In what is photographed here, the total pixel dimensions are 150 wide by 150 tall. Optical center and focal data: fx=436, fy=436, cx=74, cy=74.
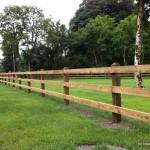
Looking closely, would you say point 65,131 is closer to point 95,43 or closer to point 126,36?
point 126,36

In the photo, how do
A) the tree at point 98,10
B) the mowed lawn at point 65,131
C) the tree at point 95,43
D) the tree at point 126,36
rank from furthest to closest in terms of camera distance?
the tree at point 98,10, the tree at point 95,43, the tree at point 126,36, the mowed lawn at point 65,131

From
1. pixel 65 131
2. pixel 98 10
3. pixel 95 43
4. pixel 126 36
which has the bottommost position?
pixel 65 131

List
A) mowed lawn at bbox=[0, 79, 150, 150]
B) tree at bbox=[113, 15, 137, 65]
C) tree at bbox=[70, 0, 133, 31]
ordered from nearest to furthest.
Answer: mowed lawn at bbox=[0, 79, 150, 150], tree at bbox=[113, 15, 137, 65], tree at bbox=[70, 0, 133, 31]

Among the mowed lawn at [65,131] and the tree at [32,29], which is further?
the tree at [32,29]

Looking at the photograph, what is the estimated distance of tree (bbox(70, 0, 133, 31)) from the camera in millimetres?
73312

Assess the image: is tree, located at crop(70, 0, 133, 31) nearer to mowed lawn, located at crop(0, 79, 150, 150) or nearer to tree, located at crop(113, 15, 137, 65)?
tree, located at crop(113, 15, 137, 65)

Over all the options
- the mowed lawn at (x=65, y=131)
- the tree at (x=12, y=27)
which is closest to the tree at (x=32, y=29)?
the tree at (x=12, y=27)

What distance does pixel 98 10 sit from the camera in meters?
75.6

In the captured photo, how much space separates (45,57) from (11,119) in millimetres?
58242

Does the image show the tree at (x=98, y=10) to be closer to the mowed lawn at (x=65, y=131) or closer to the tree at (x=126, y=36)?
the tree at (x=126, y=36)

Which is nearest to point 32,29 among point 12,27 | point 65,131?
point 12,27

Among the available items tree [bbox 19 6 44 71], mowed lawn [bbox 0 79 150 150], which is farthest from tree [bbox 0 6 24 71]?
mowed lawn [bbox 0 79 150 150]

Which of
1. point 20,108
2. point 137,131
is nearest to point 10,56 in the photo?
point 20,108

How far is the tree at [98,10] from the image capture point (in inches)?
2886
